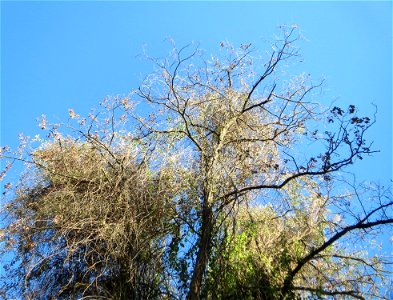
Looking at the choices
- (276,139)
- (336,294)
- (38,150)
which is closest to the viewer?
(336,294)

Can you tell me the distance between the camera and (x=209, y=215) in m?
6.72

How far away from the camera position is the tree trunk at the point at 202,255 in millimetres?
6203

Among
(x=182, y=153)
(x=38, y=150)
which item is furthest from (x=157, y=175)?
(x=38, y=150)

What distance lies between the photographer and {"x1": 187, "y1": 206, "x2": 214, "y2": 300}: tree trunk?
6.20 meters

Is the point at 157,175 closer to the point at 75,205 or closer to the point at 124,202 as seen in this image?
the point at 124,202

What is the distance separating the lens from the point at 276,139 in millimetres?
8047

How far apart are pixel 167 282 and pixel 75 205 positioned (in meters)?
1.51

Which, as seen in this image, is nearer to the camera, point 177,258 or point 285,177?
point 177,258

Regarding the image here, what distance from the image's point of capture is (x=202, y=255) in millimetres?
6426

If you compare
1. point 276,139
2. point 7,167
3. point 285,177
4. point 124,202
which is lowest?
point 124,202

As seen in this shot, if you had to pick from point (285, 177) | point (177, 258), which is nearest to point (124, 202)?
point (177, 258)

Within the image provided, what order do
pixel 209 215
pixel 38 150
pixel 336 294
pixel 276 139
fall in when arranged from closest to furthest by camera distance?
pixel 336 294, pixel 209 215, pixel 38 150, pixel 276 139

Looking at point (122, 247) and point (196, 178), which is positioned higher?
point (196, 178)

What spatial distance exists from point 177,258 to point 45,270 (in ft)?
5.57
